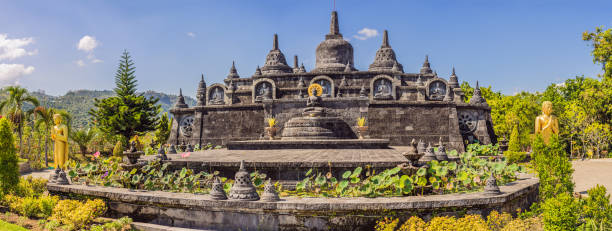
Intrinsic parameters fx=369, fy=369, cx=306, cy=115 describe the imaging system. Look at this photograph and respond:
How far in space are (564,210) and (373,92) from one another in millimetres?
19072

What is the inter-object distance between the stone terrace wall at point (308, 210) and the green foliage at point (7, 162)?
510cm

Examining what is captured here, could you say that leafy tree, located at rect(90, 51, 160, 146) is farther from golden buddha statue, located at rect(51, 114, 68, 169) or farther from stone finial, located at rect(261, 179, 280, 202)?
stone finial, located at rect(261, 179, 280, 202)

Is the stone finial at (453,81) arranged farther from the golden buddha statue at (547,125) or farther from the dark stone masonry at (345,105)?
the golden buddha statue at (547,125)

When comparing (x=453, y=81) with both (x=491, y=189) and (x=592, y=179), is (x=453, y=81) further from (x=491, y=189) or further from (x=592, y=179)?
(x=491, y=189)

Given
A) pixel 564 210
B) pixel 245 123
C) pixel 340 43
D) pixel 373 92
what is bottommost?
pixel 564 210

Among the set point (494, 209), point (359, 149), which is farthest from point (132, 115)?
point (494, 209)

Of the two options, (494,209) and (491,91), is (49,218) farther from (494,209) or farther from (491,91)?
(491,91)

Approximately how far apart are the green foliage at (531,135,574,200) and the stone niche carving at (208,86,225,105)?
72.2 feet

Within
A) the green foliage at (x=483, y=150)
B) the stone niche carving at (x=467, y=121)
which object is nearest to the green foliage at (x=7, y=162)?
the green foliage at (x=483, y=150)

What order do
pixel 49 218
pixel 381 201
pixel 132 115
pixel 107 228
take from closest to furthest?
pixel 381 201 → pixel 107 228 → pixel 49 218 → pixel 132 115

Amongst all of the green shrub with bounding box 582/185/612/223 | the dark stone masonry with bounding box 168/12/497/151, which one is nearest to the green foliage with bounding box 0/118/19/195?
the dark stone masonry with bounding box 168/12/497/151

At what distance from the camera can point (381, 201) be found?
21.3 feet

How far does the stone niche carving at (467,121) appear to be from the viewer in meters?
22.5

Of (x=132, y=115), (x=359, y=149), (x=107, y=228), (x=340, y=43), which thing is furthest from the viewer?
(x=340, y=43)
